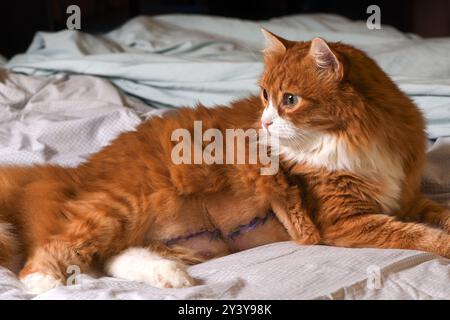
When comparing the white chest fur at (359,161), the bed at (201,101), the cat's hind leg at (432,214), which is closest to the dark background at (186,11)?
the bed at (201,101)

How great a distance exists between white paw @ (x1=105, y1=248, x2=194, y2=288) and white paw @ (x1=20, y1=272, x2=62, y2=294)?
16 centimetres

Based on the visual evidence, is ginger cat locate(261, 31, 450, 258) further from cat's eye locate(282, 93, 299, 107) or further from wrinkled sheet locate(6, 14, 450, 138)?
wrinkled sheet locate(6, 14, 450, 138)

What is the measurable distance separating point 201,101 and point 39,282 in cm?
145

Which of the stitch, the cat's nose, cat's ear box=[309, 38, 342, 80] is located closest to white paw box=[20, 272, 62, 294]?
the stitch

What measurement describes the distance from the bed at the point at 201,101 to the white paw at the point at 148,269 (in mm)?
32

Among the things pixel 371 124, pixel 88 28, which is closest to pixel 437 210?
pixel 371 124

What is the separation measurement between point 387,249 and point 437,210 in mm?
314

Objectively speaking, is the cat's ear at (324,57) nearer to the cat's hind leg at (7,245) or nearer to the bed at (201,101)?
the bed at (201,101)

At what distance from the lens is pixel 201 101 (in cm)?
283

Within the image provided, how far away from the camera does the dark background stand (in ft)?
12.8

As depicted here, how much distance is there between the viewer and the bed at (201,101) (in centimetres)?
145

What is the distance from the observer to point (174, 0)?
4.25 meters

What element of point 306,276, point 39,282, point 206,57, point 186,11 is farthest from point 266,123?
point 186,11
